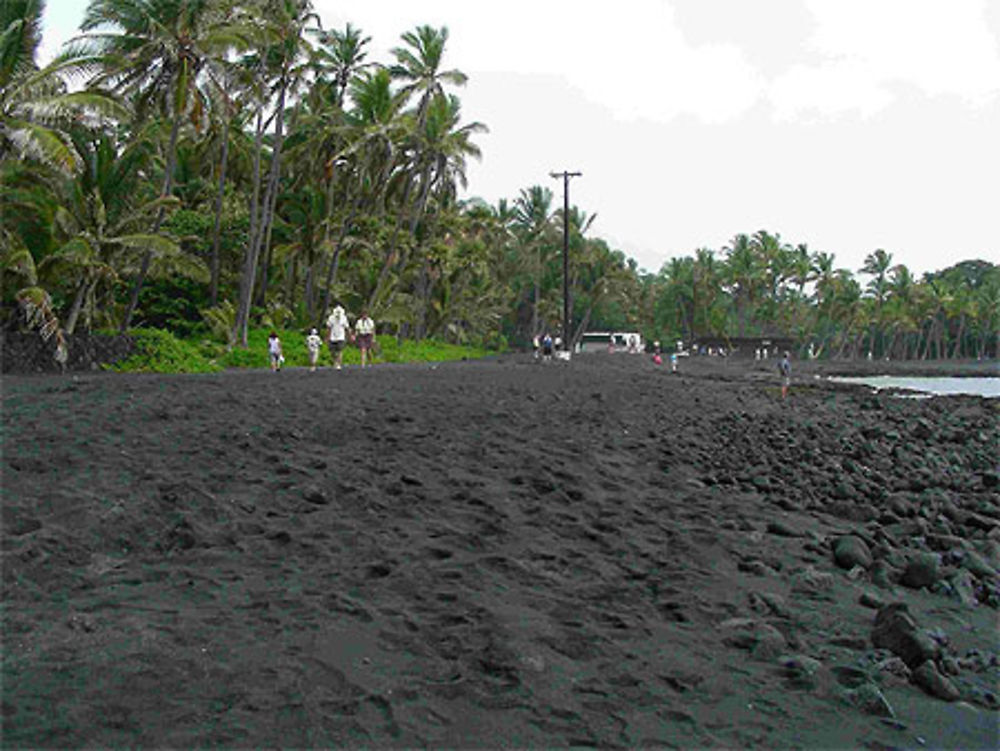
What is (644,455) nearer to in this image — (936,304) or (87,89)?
(87,89)

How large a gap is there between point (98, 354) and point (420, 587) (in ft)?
49.6

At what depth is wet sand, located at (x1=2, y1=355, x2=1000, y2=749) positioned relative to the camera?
112 inches

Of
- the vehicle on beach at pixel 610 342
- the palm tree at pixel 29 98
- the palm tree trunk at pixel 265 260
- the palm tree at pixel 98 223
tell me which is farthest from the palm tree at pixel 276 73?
the vehicle on beach at pixel 610 342

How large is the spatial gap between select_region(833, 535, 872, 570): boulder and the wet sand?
0.09 ft

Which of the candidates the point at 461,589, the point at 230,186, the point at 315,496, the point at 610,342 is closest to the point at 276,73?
the point at 230,186

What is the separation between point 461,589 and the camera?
4160mm

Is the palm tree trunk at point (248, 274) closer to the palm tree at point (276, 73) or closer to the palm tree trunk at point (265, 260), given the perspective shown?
the palm tree at point (276, 73)

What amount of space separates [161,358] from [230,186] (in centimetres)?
1231

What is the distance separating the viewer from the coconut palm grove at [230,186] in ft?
49.3

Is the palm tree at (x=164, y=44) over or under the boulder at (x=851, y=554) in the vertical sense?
over

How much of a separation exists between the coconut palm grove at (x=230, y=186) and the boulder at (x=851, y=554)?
14172 mm

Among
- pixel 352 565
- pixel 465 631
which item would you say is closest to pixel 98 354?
pixel 352 565

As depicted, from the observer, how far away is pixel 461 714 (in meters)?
2.84

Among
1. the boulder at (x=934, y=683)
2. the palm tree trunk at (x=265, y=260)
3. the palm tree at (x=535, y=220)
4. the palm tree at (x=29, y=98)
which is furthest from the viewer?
the palm tree at (x=535, y=220)
